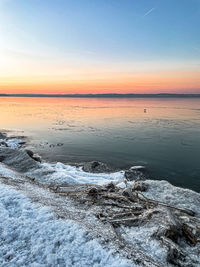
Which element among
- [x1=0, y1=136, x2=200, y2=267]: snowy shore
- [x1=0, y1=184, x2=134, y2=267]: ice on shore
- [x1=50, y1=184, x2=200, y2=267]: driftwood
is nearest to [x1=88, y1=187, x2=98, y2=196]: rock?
[x1=50, y1=184, x2=200, y2=267]: driftwood

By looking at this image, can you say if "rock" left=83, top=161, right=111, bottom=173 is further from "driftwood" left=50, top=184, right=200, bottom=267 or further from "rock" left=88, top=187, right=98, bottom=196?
"rock" left=88, top=187, right=98, bottom=196

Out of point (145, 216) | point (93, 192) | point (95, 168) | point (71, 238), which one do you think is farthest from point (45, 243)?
point (95, 168)

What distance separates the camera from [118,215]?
16.2 feet

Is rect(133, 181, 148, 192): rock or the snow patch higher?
rect(133, 181, 148, 192): rock

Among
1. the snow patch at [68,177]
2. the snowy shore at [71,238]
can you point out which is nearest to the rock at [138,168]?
the snow patch at [68,177]

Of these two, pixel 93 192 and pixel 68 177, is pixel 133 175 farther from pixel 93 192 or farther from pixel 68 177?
pixel 93 192

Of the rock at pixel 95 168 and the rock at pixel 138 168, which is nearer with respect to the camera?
the rock at pixel 95 168

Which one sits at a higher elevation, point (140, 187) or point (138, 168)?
point (140, 187)

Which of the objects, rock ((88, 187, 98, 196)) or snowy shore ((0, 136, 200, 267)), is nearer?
snowy shore ((0, 136, 200, 267))

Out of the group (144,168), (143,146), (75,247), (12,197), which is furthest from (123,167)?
(75,247)

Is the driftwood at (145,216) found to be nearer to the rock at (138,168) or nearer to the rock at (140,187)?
the rock at (140,187)

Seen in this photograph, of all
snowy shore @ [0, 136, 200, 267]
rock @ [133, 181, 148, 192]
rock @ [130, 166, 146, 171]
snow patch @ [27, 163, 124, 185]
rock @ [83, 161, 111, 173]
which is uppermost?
snowy shore @ [0, 136, 200, 267]

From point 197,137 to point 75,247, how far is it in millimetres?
20419

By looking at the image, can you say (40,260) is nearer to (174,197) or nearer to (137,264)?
(137,264)
